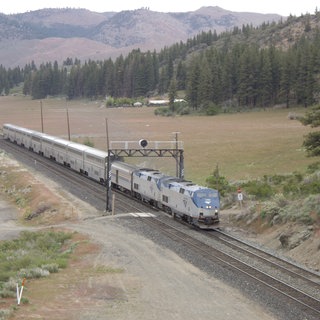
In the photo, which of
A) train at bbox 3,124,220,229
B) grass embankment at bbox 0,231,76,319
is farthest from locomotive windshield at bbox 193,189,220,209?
grass embankment at bbox 0,231,76,319

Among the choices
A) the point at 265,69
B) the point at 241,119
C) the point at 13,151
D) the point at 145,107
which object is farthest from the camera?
the point at 145,107

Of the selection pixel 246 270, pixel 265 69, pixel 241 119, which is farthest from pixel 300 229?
pixel 265 69

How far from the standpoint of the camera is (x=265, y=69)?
143625 millimetres

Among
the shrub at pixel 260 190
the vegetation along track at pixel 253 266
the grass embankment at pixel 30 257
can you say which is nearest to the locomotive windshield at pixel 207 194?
the vegetation along track at pixel 253 266

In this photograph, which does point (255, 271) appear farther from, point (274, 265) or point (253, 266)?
point (274, 265)

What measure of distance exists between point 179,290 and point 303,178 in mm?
27206

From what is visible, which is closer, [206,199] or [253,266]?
[253,266]

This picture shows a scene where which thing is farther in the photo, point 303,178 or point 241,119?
point 241,119

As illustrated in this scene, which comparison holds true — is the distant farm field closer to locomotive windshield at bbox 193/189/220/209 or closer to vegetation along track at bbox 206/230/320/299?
locomotive windshield at bbox 193/189/220/209

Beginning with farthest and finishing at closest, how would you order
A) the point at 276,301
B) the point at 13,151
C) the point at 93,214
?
1. the point at 13,151
2. the point at 93,214
3. the point at 276,301

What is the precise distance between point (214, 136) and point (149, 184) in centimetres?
5507

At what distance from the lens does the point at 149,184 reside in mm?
50250

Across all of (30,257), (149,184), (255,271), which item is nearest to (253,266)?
(255,271)

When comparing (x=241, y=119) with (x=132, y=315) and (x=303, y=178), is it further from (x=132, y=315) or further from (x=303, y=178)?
(x=132, y=315)
